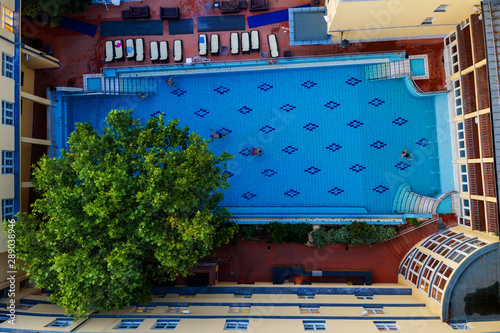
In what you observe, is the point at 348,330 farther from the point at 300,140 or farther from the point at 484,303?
the point at 300,140

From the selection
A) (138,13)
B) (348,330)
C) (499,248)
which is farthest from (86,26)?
(499,248)

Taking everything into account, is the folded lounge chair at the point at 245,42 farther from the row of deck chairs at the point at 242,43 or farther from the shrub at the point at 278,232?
the shrub at the point at 278,232

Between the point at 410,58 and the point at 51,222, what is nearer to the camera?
the point at 51,222

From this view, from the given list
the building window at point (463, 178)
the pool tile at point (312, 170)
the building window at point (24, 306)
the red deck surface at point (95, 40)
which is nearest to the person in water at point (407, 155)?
the building window at point (463, 178)

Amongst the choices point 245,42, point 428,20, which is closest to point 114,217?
point 245,42

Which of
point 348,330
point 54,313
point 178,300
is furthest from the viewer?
point 178,300

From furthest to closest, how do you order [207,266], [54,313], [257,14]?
[257,14], [207,266], [54,313]
